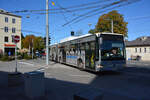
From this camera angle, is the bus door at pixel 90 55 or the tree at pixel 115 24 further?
the tree at pixel 115 24

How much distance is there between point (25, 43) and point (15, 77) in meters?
57.6

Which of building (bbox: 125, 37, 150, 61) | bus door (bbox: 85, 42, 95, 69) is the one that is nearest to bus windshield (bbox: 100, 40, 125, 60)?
bus door (bbox: 85, 42, 95, 69)

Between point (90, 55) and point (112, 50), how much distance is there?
1.74m

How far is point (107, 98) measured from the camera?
492 cm

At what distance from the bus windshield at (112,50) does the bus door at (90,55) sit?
85 cm

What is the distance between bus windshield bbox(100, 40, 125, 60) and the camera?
360 inches

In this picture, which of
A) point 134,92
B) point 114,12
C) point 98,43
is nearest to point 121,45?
point 98,43

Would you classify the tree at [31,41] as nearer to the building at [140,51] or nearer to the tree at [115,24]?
the tree at [115,24]

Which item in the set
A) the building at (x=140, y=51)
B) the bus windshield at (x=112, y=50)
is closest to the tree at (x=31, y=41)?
the building at (x=140, y=51)

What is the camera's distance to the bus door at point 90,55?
9.65 metres

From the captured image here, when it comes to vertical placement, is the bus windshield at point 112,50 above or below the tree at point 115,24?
below

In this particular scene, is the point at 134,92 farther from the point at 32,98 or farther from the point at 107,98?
the point at 32,98

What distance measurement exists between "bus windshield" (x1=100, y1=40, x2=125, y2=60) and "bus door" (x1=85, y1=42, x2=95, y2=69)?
846 mm

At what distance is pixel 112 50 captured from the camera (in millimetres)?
9383
